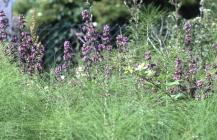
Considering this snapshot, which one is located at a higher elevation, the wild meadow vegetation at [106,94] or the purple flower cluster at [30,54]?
the purple flower cluster at [30,54]

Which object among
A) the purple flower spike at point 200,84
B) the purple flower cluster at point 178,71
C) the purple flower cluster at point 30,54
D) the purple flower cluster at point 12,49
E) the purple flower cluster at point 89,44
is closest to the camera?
the purple flower spike at point 200,84

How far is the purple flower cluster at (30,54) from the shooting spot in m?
4.46

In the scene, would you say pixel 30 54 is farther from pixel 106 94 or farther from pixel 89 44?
pixel 106 94

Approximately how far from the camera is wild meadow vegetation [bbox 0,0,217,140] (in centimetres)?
344

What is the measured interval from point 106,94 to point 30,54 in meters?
0.91

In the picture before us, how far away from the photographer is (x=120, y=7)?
1016cm

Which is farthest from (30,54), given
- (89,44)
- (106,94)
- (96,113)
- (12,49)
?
(96,113)

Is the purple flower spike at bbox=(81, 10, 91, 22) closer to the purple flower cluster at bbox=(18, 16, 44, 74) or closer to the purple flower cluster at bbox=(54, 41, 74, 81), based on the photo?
the purple flower cluster at bbox=(54, 41, 74, 81)

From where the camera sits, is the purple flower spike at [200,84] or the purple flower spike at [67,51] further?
the purple flower spike at [67,51]

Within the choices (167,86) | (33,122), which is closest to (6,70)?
(33,122)

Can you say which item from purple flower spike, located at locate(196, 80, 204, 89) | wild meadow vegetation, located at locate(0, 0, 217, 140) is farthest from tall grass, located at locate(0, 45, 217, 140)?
purple flower spike, located at locate(196, 80, 204, 89)

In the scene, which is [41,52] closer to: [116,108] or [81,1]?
[116,108]

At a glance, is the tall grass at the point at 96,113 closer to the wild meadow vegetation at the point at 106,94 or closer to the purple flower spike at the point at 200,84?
the wild meadow vegetation at the point at 106,94

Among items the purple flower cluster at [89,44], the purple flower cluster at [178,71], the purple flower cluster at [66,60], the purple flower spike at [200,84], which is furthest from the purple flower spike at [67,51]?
the purple flower spike at [200,84]
